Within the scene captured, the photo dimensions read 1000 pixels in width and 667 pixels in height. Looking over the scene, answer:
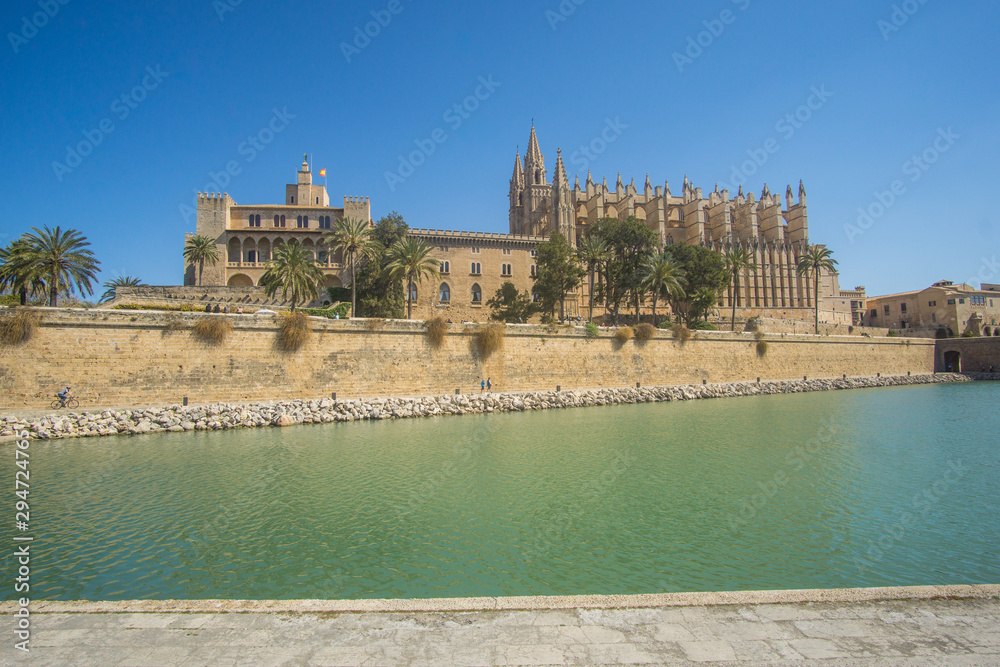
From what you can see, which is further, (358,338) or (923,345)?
(923,345)

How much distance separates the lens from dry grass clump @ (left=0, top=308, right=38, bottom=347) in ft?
64.7

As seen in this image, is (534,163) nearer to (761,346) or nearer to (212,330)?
(761,346)

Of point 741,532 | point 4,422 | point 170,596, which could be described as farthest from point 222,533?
point 4,422

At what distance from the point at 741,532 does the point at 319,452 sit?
1154cm

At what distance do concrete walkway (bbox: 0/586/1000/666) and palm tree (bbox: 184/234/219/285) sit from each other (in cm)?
4170

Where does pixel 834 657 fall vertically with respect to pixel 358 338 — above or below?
below

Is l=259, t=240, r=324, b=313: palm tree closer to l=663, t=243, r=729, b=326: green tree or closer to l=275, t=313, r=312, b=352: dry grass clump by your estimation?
l=275, t=313, r=312, b=352: dry grass clump

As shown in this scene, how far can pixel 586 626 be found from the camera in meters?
4.71

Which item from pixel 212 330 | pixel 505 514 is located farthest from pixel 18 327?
pixel 505 514

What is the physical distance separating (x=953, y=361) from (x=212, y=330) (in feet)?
219

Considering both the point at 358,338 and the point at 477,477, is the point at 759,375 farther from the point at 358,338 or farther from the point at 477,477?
the point at 477,477

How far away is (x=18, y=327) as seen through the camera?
19859 millimetres

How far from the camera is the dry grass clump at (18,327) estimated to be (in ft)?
64.7

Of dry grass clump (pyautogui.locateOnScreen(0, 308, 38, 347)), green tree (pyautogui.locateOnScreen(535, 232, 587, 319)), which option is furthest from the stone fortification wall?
green tree (pyautogui.locateOnScreen(535, 232, 587, 319))
